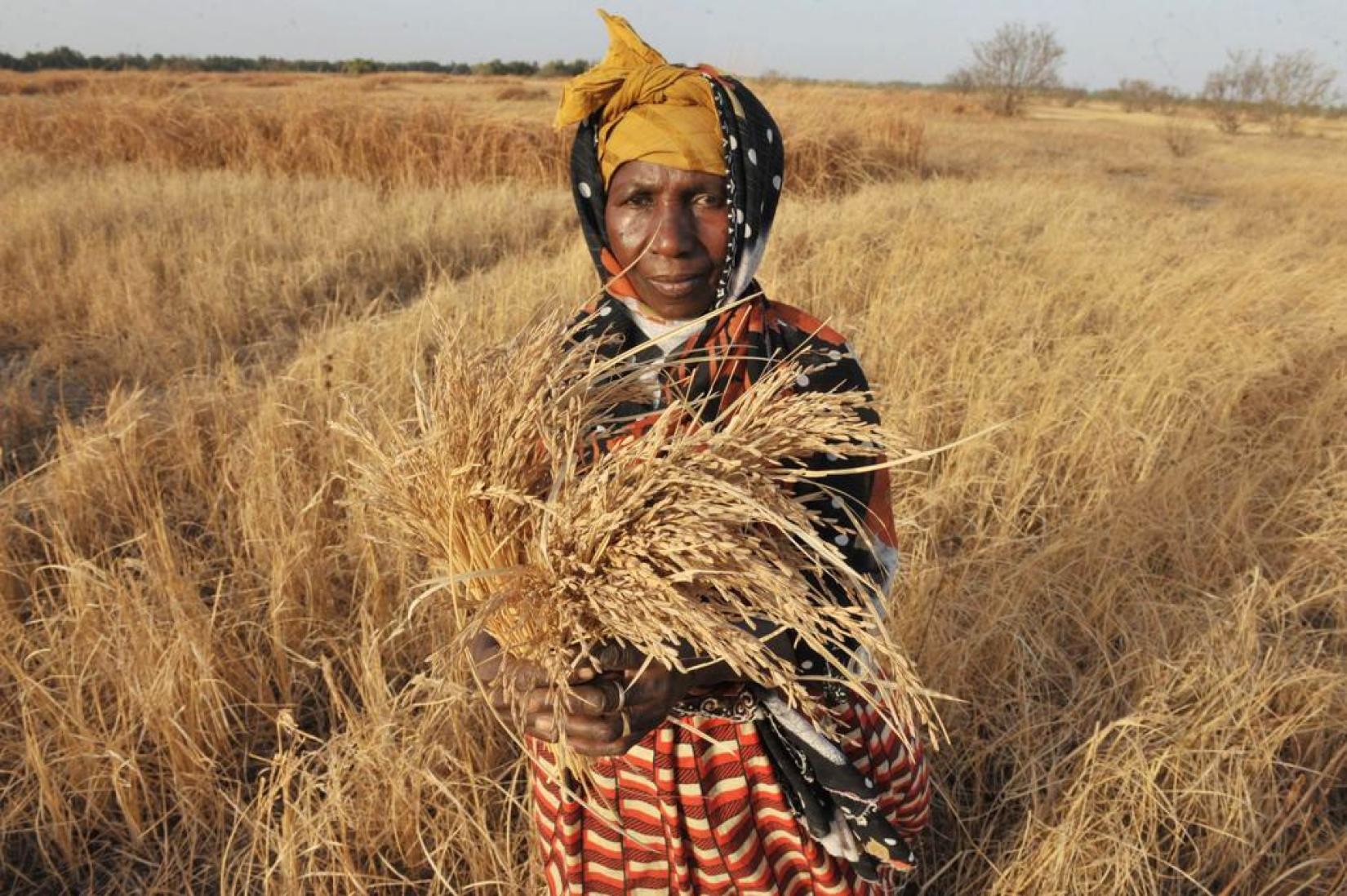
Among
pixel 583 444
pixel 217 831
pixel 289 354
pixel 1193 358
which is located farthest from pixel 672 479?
pixel 289 354

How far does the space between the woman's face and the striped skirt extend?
0.56 metres

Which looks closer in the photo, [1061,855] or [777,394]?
[777,394]

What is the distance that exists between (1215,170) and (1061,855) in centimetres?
1418

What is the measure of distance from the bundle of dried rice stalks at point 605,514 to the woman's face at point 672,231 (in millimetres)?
258

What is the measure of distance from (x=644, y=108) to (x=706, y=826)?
941 mm

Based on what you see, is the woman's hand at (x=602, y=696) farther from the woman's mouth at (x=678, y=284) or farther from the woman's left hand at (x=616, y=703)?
the woman's mouth at (x=678, y=284)

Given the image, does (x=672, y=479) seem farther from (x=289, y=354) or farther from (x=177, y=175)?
(x=177, y=175)

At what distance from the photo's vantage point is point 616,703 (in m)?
0.76

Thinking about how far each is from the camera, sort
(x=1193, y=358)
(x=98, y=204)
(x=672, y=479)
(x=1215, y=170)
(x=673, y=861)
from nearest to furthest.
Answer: (x=672, y=479), (x=673, y=861), (x=1193, y=358), (x=98, y=204), (x=1215, y=170)

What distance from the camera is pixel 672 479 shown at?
636 mm

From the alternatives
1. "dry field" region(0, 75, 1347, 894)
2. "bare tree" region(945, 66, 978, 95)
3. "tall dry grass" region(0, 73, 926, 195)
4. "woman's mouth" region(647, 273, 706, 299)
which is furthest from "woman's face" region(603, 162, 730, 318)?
"bare tree" region(945, 66, 978, 95)

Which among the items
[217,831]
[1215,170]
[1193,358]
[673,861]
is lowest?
[217,831]

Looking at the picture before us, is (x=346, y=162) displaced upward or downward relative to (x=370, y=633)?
upward

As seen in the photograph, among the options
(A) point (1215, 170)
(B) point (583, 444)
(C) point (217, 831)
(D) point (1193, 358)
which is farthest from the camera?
(A) point (1215, 170)
